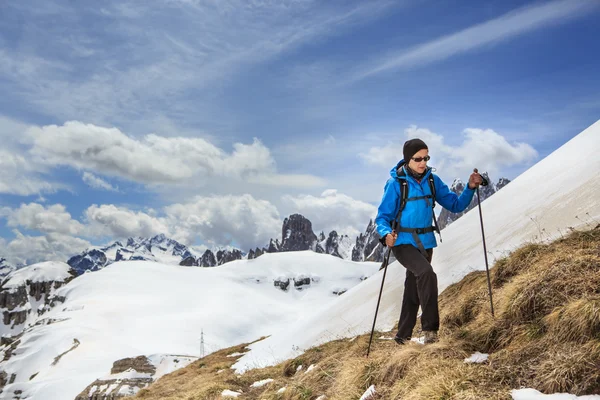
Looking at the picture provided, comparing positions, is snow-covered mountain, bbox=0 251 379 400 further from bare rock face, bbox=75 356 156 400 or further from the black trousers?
the black trousers

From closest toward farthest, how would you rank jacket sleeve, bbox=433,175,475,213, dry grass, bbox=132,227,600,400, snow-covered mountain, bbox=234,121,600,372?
dry grass, bbox=132,227,600,400 → jacket sleeve, bbox=433,175,475,213 → snow-covered mountain, bbox=234,121,600,372

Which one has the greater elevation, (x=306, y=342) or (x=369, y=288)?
(x=369, y=288)

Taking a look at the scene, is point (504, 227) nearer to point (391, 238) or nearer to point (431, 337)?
point (431, 337)

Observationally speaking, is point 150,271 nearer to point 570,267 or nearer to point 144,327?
point 144,327

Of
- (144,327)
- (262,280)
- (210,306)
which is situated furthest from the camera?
(262,280)

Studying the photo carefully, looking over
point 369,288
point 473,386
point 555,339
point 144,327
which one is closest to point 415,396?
point 473,386

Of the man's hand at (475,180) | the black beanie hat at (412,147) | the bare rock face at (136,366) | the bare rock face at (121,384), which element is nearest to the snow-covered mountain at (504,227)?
the man's hand at (475,180)

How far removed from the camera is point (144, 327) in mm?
110188

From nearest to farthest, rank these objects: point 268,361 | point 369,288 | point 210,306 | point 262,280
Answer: point 268,361
point 369,288
point 210,306
point 262,280

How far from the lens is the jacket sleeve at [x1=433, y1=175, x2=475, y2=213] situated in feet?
25.2

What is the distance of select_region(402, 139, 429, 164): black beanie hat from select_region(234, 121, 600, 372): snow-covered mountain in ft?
14.8

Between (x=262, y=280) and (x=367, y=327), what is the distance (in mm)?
150858

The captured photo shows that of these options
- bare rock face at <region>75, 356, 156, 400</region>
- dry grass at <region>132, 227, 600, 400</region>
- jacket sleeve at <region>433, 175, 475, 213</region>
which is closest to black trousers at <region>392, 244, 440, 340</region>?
dry grass at <region>132, 227, 600, 400</region>

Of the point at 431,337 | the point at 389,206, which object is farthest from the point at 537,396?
the point at 389,206
